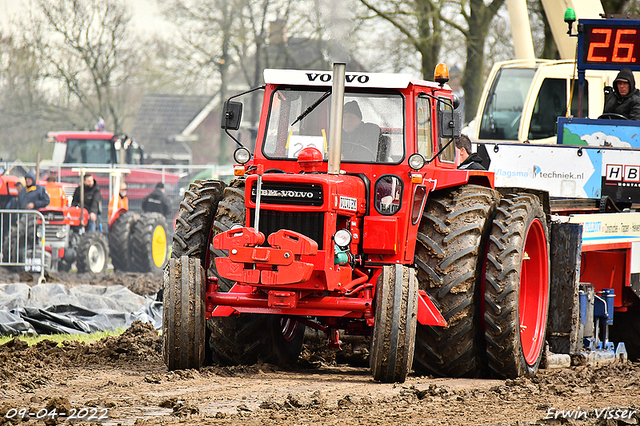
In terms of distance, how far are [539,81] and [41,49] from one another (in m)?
26.7

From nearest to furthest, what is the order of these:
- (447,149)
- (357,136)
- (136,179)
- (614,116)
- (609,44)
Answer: (357,136) → (447,149) → (614,116) → (609,44) → (136,179)

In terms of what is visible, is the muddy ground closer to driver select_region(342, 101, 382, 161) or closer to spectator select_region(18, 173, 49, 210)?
driver select_region(342, 101, 382, 161)

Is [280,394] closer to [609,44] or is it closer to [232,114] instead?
[232,114]

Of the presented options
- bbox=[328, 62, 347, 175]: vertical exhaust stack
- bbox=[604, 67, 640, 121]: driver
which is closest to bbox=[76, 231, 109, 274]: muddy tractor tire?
bbox=[604, 67, 640, 121]: driver

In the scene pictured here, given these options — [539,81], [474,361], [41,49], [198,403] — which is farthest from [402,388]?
[41,49]

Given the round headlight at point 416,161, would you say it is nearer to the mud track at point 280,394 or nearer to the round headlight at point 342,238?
the round headlight at point 342,238

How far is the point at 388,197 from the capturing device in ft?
23.8

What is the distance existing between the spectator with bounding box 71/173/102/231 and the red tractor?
42.7 feet

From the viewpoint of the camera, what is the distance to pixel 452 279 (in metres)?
7.20

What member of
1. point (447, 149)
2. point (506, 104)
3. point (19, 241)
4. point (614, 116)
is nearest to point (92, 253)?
point (19, 241)

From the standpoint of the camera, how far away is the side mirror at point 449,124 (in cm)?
724

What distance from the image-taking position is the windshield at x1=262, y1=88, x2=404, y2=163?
7.43 meters

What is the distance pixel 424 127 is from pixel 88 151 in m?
20.4

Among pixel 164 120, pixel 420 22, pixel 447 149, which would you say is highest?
pixel 420 22
